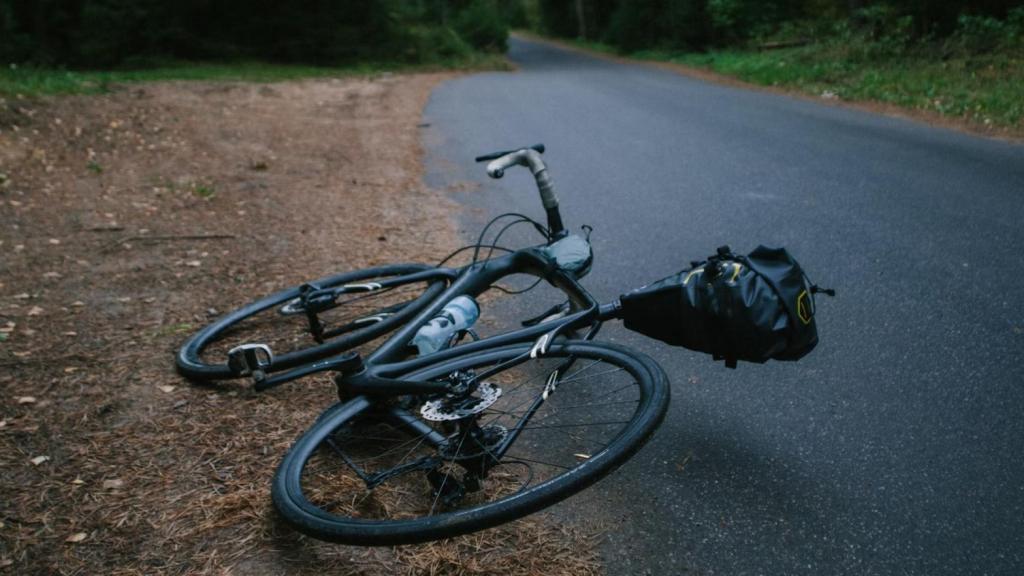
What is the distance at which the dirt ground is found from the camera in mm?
2410

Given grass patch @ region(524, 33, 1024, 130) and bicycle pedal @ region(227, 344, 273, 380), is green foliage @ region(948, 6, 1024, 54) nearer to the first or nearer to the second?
grass patch @ region(524, 33, 1024, 130)

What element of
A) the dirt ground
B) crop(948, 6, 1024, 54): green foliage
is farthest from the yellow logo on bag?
crop(948, 6, 1024, 54): green foliage

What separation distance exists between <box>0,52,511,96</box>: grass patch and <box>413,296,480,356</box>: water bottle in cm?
1025

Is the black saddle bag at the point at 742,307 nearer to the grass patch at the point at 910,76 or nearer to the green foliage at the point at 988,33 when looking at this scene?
the grass patch at the point at 910,76

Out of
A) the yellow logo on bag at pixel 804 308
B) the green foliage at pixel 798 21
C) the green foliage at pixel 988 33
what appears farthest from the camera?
the green foliage at pixel 798 21

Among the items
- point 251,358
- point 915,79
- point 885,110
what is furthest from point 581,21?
point 251,358

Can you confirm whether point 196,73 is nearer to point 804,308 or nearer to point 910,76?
point 910,76

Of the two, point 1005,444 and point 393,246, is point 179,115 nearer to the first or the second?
point 393,246

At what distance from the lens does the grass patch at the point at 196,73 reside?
38.3 feet

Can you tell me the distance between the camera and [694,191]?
6.84m

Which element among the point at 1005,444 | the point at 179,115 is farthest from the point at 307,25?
the point at 1005,444

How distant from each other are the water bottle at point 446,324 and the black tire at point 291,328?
0.50m

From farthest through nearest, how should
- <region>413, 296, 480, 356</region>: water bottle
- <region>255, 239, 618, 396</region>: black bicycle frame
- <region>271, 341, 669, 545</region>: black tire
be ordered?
<region>413, 296, 480, 356</region>: water bottle
<region>255, 239, 618, 396</region>: black bicycle frame
<region>271, 341, 669, 545</region>: black tire

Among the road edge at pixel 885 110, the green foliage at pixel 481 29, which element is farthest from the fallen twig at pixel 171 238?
the green foliage at pixel 481 29
